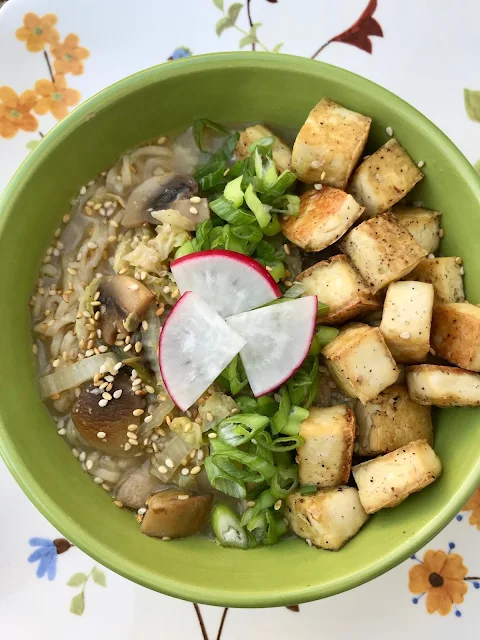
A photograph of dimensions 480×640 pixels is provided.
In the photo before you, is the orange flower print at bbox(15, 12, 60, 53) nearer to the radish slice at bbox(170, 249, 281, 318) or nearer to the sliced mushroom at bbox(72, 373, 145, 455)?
the radish slice at bbox(170, 249, 281, 318)

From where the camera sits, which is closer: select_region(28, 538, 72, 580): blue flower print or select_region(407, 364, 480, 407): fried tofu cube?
select_region(407, 364, 480, 407): fried tofu cube

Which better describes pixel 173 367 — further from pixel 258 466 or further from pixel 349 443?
pixel 349 443

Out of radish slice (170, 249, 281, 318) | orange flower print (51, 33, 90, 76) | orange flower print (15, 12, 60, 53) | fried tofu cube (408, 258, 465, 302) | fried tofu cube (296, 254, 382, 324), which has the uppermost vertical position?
orange flower print (15, 12, 60, 53)

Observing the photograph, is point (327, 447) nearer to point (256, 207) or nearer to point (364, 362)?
point (364, 362)

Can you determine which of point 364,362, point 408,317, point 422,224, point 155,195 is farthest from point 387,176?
point 155,195

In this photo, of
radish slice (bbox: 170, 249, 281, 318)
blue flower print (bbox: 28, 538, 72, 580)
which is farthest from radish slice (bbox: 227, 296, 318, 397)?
blue flower print (bbox: 28, 538, 72, 580)

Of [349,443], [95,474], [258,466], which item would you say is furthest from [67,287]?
[349,443]
